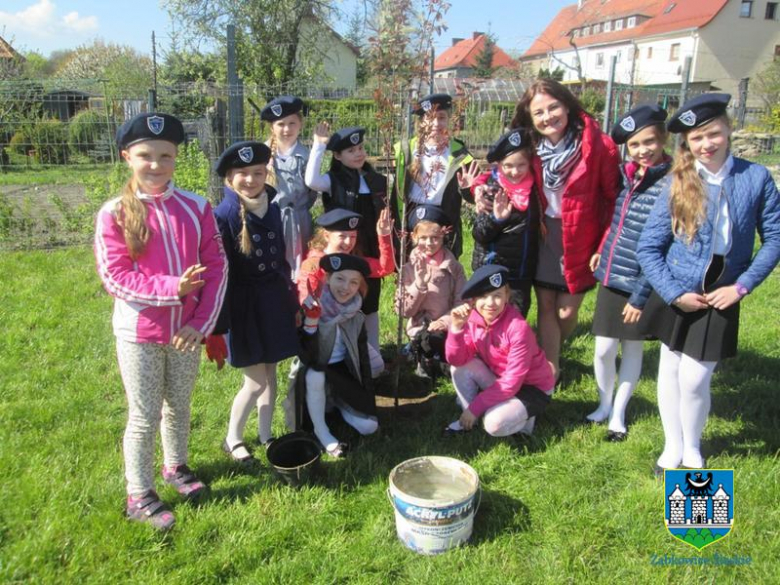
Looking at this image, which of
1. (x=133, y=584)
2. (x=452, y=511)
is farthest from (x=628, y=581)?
(x=133, y=584)

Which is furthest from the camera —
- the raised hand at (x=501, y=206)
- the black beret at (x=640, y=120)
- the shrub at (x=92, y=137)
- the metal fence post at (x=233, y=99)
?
the shrub at (x=92, y=137)

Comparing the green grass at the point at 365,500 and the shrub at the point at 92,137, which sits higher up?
the shrub at the point at 92,137

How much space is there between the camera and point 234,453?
10.9 ft

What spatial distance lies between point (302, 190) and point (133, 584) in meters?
2.62

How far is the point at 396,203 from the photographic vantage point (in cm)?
439

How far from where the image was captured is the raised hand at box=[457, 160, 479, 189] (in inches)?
150

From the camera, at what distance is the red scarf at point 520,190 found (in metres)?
3.66

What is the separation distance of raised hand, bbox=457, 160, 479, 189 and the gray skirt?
53cm

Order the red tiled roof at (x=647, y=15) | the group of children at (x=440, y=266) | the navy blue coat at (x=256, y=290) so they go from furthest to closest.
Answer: the red tiled roof at (x=647, y=15)
the navy blue coat at (x=256, y=290)
the group of children at (x=440, y=266)

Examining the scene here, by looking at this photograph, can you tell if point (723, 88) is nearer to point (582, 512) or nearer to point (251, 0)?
point (251, 0)

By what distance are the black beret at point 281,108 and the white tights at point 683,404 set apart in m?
2.67

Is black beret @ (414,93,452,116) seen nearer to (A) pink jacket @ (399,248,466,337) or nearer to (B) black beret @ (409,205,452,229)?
(B) black beret @ (409,205,452,229)

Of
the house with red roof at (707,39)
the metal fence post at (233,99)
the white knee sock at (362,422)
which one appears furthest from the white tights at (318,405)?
the house with red roof at (707,39)

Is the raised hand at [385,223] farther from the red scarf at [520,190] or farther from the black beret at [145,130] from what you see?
the black beret at [145,130]
